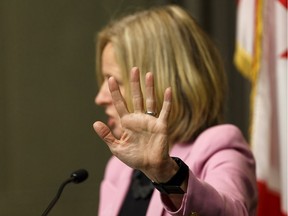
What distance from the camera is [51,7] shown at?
6.45 feet

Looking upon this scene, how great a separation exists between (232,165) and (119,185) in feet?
1.26

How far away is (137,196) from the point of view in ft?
4.57

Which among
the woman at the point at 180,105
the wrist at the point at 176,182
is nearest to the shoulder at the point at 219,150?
the woman at the point at 180,105

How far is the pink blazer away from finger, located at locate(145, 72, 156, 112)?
0.13 metres

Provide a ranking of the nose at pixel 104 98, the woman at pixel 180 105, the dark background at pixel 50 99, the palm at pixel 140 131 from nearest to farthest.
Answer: the palm at pixel 140 131
the woman at pixel 180 105
the nose at pixel 104 98
the dark background at pixel 50 99

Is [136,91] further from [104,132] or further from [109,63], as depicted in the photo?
[109,63]

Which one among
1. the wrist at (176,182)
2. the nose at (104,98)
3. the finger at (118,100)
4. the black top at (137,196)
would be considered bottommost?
the black top at (137,196)

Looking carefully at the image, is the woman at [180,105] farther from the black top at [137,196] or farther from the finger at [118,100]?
the finger at [118,100]

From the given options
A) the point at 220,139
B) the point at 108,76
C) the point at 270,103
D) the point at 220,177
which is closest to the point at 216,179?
the point at 220,177

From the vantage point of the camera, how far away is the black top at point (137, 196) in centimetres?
136

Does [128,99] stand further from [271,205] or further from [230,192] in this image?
[271,205]

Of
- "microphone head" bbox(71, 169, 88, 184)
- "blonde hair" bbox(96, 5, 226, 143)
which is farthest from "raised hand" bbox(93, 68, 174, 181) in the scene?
"blonde hair" bbox(96, 5, 226, 143)

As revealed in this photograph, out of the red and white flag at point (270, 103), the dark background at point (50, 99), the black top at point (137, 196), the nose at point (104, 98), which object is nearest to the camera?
the black top at point (137, 196)

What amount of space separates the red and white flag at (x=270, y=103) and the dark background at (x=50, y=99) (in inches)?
15.9
